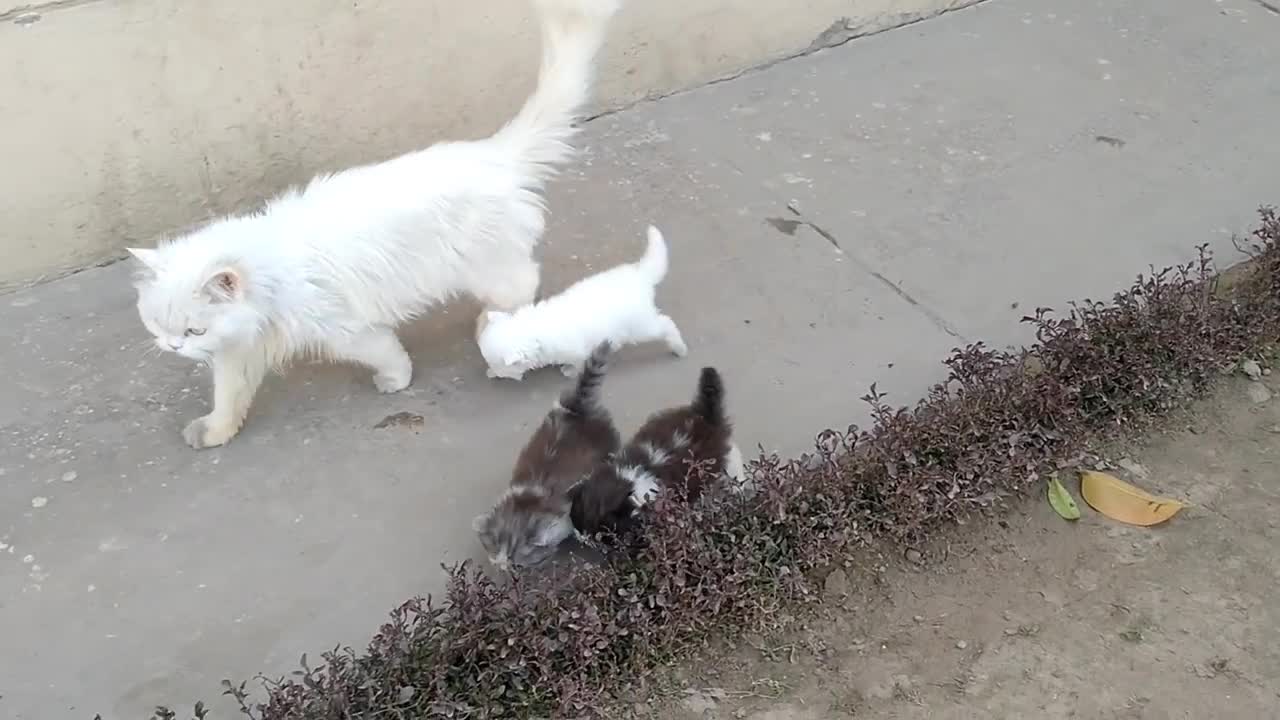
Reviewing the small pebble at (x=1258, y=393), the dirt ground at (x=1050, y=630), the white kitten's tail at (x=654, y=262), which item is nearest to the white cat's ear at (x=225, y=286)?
the white kitten's tail at (x=654, y=262)

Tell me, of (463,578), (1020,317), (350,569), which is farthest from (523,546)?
(1020,317)

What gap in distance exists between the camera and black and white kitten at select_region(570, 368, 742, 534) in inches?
110

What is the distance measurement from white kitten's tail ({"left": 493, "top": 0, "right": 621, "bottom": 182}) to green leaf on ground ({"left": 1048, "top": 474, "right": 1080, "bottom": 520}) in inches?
71.3

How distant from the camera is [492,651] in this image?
2557mm

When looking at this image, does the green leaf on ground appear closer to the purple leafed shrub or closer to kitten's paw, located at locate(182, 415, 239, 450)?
the purple leafed shrub

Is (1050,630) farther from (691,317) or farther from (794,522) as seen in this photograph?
(691,317)

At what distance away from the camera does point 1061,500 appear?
325cm

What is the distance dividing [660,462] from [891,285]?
4.71 ft

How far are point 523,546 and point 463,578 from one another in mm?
198

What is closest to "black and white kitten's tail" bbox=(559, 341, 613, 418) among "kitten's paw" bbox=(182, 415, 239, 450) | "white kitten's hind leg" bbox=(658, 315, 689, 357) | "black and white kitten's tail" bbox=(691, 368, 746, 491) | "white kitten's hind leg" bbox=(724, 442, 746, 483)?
"black and white kitten's tail" bbox=(691, 368, 746, 491)

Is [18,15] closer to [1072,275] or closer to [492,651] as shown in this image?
[492,651]

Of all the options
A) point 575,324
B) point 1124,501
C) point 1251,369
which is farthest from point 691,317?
point 1251,369

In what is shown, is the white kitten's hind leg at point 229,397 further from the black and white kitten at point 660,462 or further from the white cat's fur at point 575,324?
the black and white kitten at point 660,462

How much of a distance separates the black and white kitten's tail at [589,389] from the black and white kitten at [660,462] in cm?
15
